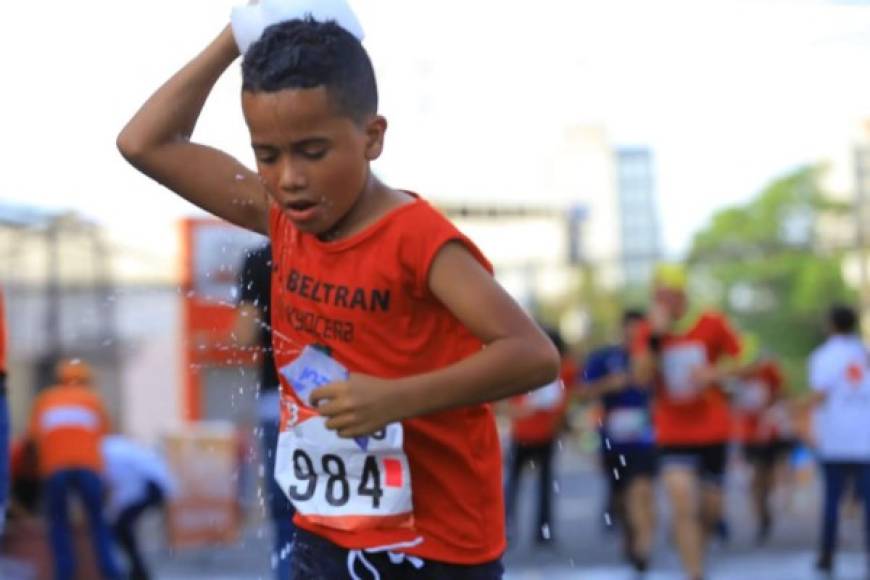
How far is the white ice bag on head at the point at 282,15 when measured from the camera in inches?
129

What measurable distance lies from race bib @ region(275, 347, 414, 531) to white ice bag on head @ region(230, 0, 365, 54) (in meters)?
0.63

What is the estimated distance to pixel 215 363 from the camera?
4.54 m

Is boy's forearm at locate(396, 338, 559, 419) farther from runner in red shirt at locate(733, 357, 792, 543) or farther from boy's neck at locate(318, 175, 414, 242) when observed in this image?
runner in red shirt at locate(733, 357, 792, 543)

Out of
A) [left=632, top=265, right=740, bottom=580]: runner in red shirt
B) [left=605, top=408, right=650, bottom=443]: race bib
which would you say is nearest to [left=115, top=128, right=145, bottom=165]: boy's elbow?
[left=632, top=265, right=740, bottom=580]: runner in red shirt

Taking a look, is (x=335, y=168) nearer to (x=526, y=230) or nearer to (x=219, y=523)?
(x=219, y=523)

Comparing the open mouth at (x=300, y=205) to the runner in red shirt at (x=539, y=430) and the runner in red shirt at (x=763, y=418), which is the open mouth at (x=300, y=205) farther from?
the runner in red shirt at (x=763, y=418)

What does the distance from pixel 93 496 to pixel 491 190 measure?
284 feet

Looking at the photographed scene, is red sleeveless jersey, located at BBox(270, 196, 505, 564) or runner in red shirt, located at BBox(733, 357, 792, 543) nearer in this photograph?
red sleeveless jersey, located at BBox(270, 196, 505, 564)

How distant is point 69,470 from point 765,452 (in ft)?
26.2

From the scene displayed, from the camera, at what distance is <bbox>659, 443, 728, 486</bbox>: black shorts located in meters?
10.4

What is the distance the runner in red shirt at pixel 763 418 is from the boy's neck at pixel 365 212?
13.4 metres

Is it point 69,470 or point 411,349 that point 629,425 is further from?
point 411,349

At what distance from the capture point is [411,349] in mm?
3246

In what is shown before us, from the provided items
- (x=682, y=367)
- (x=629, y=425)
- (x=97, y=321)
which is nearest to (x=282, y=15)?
(x=682, y=367)
